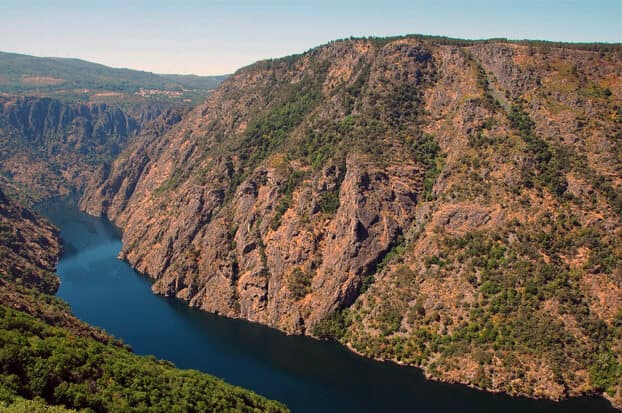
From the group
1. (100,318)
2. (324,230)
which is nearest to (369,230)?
(324,230)

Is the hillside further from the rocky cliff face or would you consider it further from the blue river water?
the rocky cliff face

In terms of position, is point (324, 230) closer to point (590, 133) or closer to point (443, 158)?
point (443, 158)

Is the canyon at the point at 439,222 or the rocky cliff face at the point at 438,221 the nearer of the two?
the canyon at the point at 439,222

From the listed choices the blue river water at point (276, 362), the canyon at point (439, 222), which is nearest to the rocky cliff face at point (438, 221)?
the canyon at point (439, 222)

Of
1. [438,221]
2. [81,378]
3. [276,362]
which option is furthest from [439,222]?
[81,378]

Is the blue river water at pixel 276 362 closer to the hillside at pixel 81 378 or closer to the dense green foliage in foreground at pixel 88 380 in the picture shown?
the hillside at pixel 81 378
